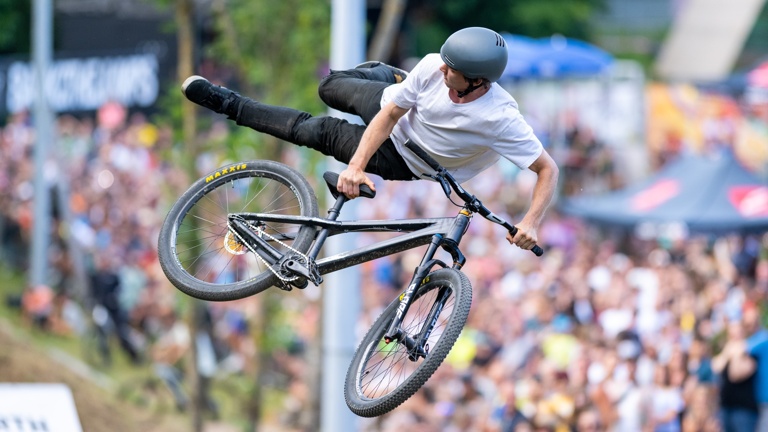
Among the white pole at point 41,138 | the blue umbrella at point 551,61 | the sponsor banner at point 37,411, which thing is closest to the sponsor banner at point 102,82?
the white pole at point 41,138

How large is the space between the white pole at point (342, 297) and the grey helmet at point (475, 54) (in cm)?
388

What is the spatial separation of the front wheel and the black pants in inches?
28.6

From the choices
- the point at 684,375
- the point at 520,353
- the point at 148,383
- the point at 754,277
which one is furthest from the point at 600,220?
the point at 148,383

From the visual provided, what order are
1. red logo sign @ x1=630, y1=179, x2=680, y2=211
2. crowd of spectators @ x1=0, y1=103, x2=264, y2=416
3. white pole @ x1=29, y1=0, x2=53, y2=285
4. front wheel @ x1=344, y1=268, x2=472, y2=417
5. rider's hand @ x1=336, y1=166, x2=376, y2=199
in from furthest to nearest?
white pole @ x1=29, y1=0, x2=53, y2=285 < crowd of spectators @ x1=0, y1=103, x2=264, y2=416 < red logo sign @ x1=630, y1=179, x2=680, y2=211 < rider's hand @ x1=336, y1=166, x2=376, y2=199 < front wheel @ x1=344, y1=268, x2=472, y2=417

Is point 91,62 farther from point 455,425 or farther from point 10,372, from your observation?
point 455,425

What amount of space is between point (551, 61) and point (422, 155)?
506 inches

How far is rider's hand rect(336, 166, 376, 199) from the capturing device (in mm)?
6543

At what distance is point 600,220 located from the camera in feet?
50.6

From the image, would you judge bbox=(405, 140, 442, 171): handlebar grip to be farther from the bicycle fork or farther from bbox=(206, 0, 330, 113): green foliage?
bbox=(206, 0, 330, 113): green foliage

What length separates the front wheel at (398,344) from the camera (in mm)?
6230

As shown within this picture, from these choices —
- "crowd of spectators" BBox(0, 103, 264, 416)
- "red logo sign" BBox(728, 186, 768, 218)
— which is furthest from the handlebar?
"red logo sign" BBox(728, 186, 768, 218)

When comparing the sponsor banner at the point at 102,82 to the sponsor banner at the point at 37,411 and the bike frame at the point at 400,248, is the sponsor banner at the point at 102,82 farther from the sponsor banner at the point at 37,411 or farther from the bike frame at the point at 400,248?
the bike frame at the point at 400,248

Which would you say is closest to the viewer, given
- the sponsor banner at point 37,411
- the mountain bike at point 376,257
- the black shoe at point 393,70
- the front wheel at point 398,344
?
the front wheel at point 398,344

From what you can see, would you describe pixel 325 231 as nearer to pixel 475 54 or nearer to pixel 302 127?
pixel 302 127
